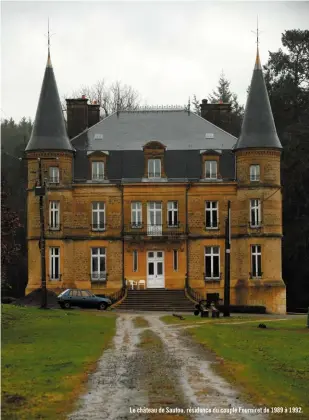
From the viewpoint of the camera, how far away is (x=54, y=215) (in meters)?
50.4

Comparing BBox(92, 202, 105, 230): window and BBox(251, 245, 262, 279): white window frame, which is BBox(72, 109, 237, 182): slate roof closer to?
BBox(92, 202, 105, 230): window

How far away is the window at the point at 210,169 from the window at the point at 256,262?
5004 millimetres

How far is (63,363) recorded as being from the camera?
18594mm

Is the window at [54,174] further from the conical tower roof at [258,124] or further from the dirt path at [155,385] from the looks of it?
the dirt path at [155,385]

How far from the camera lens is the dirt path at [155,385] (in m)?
12.9

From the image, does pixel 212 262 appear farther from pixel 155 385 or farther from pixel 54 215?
pixel 155 385

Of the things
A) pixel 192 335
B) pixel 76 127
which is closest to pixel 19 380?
pixel 192 335

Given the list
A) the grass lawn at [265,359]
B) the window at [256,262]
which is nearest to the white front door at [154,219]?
the window at [256,262]

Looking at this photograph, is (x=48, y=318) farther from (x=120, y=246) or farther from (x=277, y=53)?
(x=277, y=53)

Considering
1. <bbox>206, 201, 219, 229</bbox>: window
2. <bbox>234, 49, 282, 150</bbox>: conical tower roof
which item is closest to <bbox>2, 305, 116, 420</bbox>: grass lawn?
<bbox>206, 201, 219, 229</bbox>: window

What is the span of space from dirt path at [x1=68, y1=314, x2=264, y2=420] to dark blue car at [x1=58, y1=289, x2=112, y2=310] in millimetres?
20590

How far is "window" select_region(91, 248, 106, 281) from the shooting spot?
50531mm

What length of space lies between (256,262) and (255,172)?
5.32 m

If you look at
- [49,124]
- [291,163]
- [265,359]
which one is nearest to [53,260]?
[49,124]
